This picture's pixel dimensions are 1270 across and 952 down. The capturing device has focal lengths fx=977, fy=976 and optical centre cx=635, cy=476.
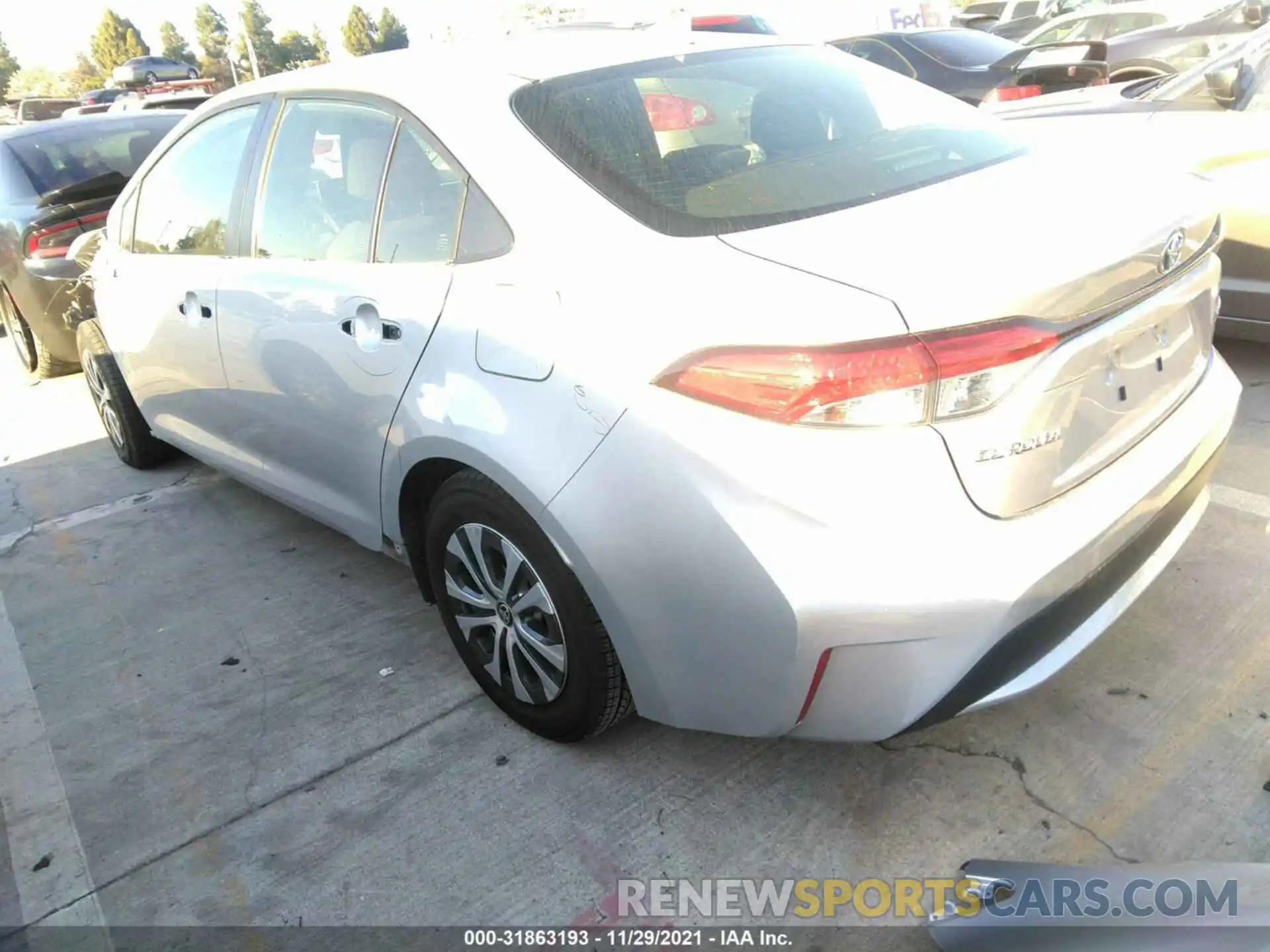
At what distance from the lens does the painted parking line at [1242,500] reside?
128 inches

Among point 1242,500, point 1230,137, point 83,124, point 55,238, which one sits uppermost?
point 83,124

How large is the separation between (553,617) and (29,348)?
5.60 meters

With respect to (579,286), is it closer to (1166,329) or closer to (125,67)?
(1166,329)

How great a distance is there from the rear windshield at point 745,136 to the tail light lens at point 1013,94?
503cm

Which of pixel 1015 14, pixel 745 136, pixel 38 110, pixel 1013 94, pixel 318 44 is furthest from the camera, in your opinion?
pixel 318 44

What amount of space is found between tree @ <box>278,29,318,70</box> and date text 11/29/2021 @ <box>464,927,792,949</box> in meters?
69.6

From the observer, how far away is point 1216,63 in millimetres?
4488

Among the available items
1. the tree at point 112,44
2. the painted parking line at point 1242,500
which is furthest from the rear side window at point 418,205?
the tree at point 112,44

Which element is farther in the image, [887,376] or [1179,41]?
[1179,41]

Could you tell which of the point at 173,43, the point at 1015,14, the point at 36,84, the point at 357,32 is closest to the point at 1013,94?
the point at 1015,14

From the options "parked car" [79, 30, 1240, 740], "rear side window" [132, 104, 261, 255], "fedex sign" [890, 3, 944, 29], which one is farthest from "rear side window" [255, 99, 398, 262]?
"fedex sign" [890, 3, 944, 29]

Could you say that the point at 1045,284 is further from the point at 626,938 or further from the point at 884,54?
the point at 884,54

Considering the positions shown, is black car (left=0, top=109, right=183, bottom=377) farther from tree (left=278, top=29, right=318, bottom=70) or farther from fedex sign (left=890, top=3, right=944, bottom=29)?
tree (left=278, top=29, right=318, bottom=70)

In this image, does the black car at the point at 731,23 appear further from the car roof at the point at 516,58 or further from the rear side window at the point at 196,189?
the car roof at the point at 516,58
